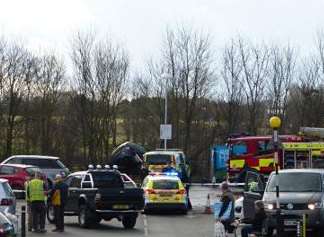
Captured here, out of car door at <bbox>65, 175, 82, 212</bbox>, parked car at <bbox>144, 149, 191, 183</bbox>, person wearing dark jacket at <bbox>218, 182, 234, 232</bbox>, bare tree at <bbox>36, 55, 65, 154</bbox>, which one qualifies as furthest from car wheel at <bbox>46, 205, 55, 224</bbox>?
bare tree at <bbox>36, 55, 65, 154</bbox>

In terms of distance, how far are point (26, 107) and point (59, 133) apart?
12.2 feet

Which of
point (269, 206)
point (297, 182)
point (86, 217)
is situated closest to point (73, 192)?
point (86, 217)

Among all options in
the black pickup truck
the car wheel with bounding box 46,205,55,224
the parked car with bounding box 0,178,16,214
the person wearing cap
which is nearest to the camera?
the parked car with bounding box 0,178,16,214

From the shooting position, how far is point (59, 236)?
70.3 feet

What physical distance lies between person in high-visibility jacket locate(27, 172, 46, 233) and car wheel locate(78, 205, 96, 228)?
1.62m

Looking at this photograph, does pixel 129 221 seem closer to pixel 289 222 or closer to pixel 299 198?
pixel 289 222

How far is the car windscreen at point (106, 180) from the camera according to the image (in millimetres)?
24797

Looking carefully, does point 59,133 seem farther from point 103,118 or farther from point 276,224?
point 276,224

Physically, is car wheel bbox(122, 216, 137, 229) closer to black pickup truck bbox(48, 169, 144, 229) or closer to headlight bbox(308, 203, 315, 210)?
black pickup truck bbox(48, 169, 144, 229)

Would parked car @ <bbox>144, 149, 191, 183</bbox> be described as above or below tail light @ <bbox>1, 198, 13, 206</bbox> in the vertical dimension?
above

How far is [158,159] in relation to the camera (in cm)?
4112

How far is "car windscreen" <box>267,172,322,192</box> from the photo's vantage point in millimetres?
21688

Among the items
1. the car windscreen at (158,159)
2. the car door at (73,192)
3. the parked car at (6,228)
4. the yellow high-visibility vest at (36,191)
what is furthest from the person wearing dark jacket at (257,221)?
the car windscreen at (158,159)

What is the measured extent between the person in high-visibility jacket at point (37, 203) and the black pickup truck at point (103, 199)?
5.38ft
